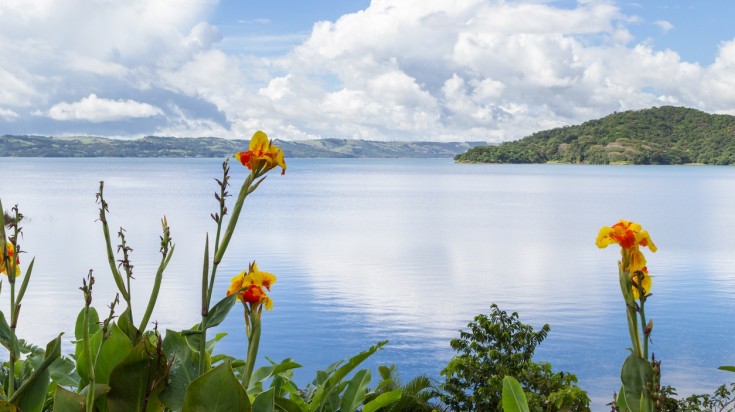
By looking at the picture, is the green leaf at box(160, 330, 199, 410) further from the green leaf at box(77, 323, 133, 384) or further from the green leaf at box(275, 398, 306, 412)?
the green leaf at box(275, 398, 306, 412)

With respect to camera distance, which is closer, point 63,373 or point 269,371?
point 63,373

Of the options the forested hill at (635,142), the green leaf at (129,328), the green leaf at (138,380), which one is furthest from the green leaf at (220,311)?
the forested hill at (635,142)

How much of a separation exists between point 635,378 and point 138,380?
94 cm

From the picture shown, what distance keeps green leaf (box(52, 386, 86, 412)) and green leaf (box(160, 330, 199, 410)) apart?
0.18 metres

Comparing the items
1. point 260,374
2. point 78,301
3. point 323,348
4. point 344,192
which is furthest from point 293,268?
point 344,192

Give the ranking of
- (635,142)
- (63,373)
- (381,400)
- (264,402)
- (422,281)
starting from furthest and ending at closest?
(635,142), (422,281), (381,400), (63,373), (264,402)

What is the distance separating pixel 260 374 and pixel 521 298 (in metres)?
15.1

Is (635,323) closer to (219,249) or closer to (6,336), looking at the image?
(219,249)

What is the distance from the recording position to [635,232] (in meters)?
1.51

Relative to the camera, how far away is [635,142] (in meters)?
134

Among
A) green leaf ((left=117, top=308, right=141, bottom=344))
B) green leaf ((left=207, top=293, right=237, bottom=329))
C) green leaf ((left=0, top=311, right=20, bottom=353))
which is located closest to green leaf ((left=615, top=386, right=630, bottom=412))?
green leaf ((left=207, top=293, right=237, bottom=329))

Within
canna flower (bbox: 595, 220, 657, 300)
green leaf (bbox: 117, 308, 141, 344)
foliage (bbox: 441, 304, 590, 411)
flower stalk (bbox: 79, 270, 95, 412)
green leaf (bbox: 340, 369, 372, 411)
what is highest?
canna flower (bbox: 595, 220, 657, 300)

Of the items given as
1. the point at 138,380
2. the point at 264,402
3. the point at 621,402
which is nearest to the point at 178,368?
the point at 138,380

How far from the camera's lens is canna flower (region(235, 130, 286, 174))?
4.88 feet
